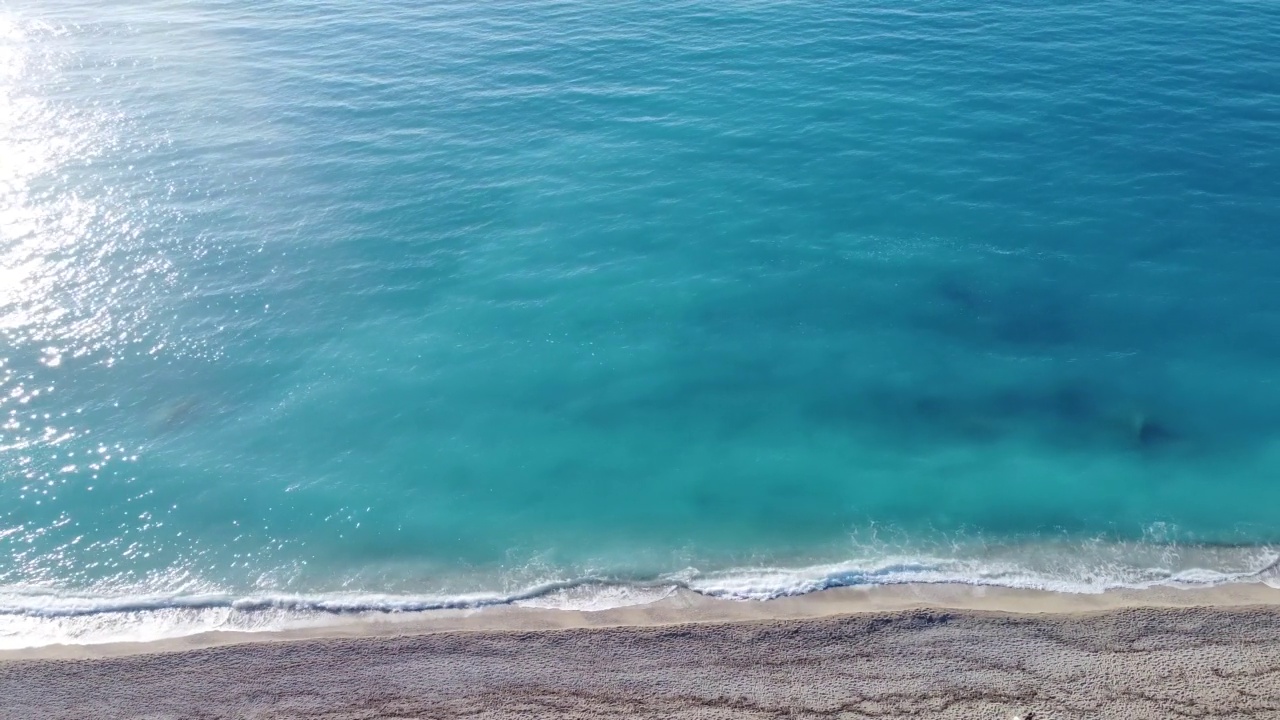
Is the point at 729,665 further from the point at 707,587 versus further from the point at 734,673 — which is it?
the point at 707,587

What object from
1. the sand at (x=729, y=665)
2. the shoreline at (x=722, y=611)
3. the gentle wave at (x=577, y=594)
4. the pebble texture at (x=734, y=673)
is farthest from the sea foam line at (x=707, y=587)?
the pebble texture at (x=734, y=673)

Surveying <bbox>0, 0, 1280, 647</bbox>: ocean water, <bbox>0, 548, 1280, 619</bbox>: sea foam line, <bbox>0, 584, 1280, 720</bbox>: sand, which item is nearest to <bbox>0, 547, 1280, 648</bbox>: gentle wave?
<bbox>0, 548, 1280, 619</bbox>: sea foam line

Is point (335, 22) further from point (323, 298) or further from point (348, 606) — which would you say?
point (348, 606)

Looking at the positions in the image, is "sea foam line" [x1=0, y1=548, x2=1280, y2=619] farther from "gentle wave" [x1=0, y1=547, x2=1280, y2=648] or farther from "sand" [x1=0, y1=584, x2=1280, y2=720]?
"sand" [x1=0, y1=584, x2=1280, y2=720]

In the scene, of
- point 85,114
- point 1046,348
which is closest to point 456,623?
point 1046,348

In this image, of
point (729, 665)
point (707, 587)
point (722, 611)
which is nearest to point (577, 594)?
point (707, 587)

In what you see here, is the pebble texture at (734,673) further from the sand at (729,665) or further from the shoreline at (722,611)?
the shoreline at (722,611)
